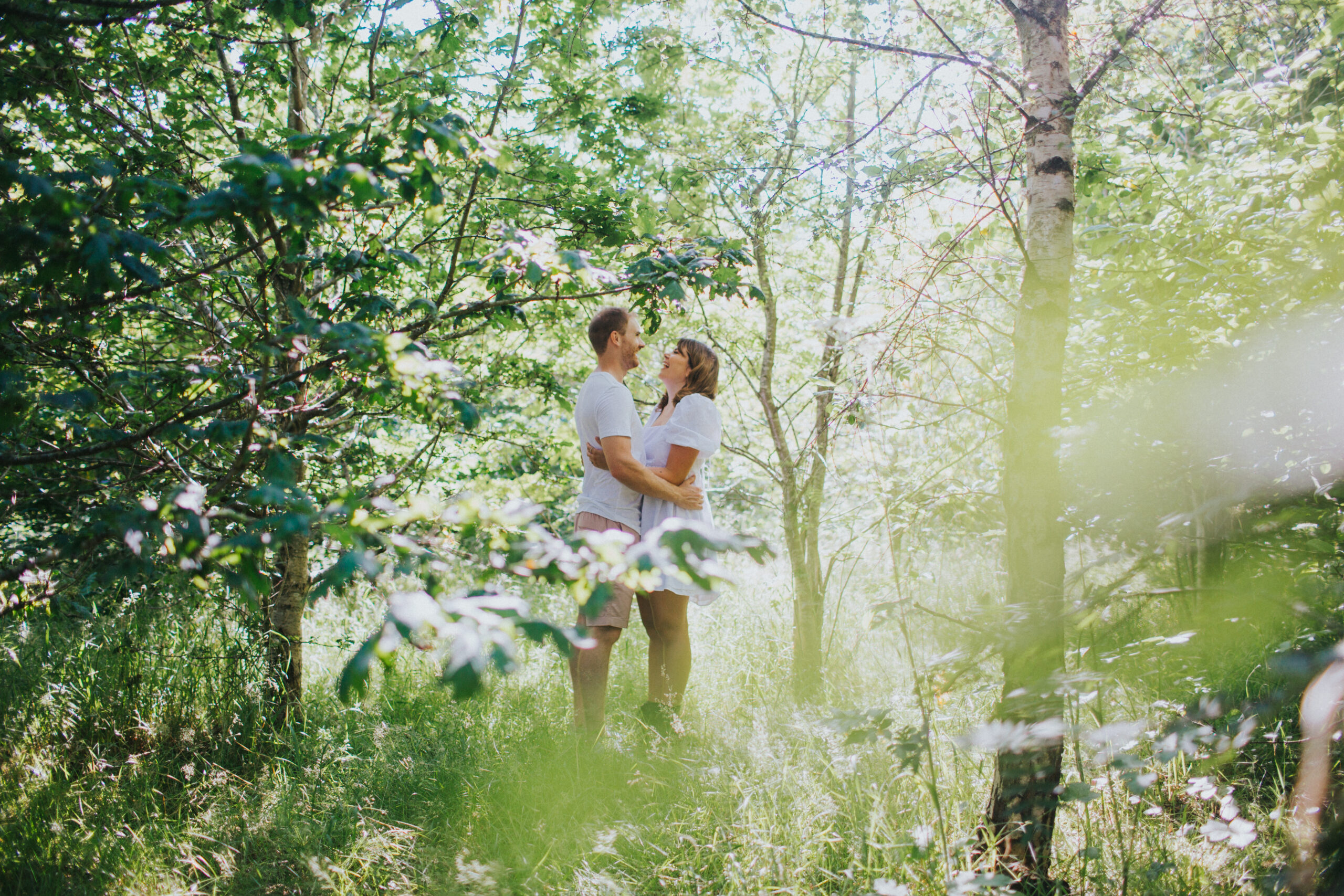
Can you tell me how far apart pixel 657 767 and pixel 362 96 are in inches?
134

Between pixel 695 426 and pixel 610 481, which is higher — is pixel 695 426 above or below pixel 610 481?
above

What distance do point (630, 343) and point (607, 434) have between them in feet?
1.59

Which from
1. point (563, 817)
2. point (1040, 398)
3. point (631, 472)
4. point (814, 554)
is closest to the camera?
point (1040, 398)

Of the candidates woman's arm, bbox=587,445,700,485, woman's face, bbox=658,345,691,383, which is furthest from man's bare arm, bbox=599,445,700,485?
woman's face, bbox=658,345,691,383

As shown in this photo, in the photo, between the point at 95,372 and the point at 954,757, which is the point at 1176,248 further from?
the point at 95,372

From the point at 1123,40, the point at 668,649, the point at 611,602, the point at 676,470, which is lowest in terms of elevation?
the point at 668,649

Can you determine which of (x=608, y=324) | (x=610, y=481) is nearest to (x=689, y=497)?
(x=610, y=481)

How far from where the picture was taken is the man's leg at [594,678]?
310 cm

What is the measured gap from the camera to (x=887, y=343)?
8.42 feet

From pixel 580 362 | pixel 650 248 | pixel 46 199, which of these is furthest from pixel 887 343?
pixel 580 362

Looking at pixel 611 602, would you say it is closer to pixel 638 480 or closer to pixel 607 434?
pixel 638 480

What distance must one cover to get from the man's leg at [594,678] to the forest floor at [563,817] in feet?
0.34

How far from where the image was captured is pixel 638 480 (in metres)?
2.97

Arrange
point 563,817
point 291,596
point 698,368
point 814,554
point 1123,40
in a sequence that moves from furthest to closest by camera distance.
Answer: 1. point 814,554
2. point 291,596
3. point 698,368
4. point 563,817
5. point 1123,40
